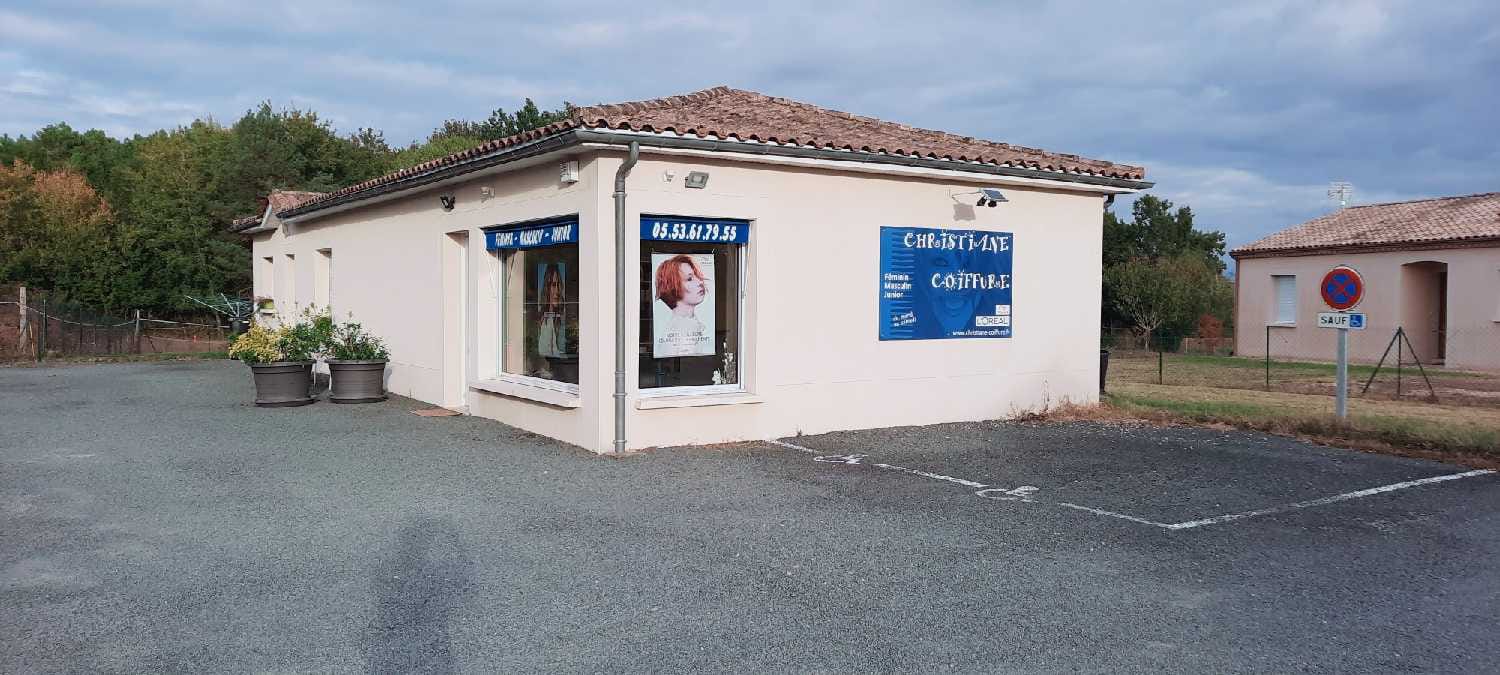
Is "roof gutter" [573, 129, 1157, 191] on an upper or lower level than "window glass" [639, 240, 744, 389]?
upper

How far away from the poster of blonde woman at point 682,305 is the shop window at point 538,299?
0.90 m

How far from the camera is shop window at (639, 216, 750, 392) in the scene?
33.1ft

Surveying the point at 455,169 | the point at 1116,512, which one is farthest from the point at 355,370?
the point at 1116,512

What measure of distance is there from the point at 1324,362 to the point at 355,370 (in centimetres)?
2528

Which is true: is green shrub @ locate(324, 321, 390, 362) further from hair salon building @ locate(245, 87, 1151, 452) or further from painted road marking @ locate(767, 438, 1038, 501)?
painted road marking @ locate(767, 438, 1038, 501)

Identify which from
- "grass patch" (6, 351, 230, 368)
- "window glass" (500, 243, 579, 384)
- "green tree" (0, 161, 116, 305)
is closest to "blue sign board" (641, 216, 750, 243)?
"window glass" (500, 243, 579, 384)

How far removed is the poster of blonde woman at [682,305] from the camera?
1022 cm

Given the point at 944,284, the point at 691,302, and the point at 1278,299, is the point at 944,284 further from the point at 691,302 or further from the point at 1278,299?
the point at 1278,299

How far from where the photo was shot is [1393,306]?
27000 millimetres

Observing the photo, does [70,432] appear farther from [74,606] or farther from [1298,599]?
[1298,599]

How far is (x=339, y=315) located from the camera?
1706cm

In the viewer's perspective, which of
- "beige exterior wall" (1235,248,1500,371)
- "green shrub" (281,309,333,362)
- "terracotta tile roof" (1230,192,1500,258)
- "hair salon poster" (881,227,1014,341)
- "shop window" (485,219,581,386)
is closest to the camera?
"shop window" (485,219,581,386)

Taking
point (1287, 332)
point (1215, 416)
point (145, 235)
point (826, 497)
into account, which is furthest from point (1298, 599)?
point (145, 235)

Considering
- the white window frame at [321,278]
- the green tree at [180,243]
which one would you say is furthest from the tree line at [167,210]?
the white window frame at [321,278]
